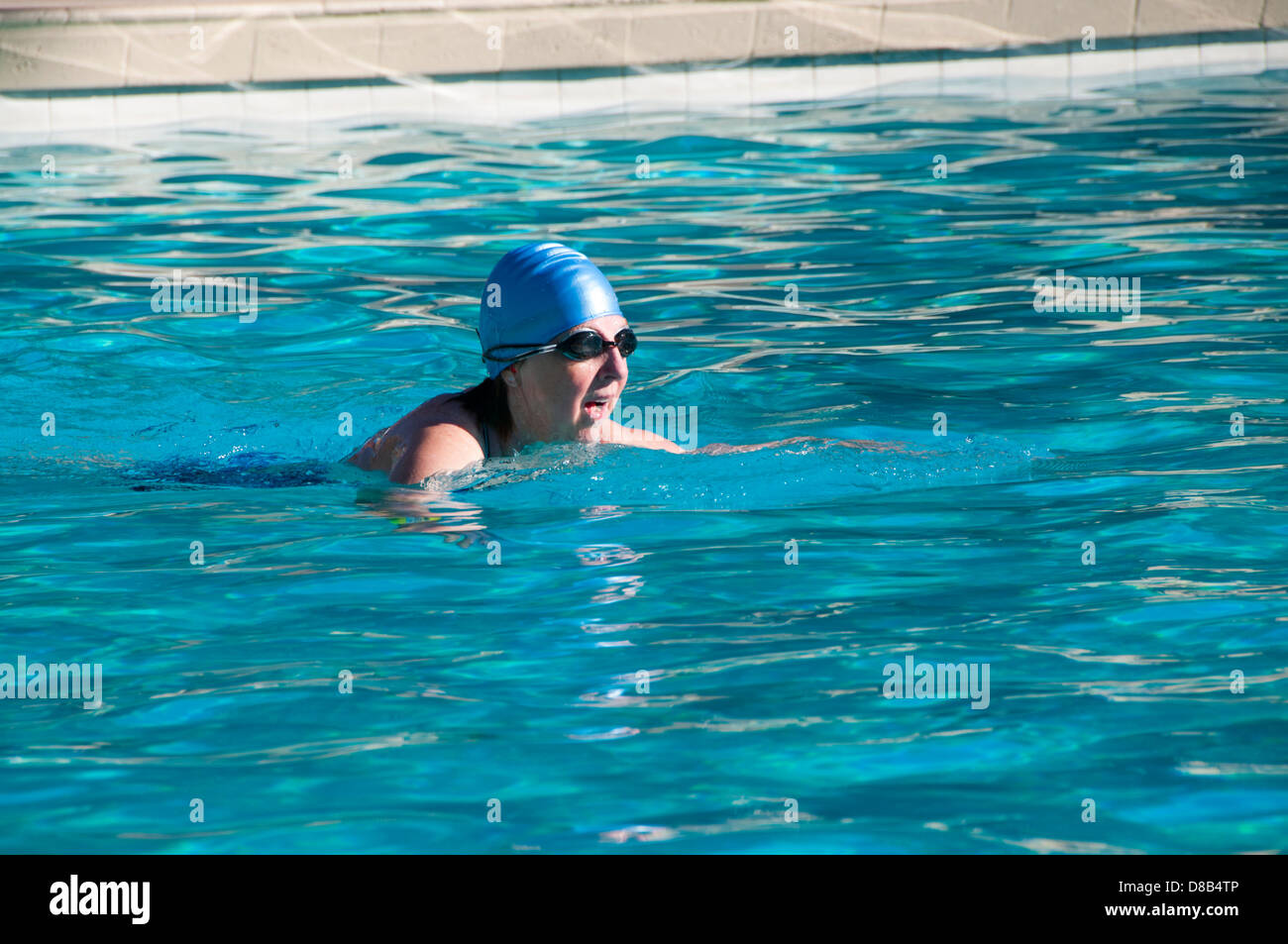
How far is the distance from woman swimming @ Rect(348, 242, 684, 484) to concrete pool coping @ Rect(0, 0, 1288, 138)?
9127 millimetres

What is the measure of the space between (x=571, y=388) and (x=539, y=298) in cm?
30

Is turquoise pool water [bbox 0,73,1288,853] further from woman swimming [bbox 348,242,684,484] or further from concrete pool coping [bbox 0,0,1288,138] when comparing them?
concrete pool coping [bbox 0,0,1288,138]

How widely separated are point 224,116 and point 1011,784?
1229cm

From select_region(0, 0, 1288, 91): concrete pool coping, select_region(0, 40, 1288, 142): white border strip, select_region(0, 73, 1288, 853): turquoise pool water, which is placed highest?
select_region(0, 0, 1288, 91): concrete pool coping

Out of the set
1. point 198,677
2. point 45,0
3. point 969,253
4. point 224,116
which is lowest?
point 198,677

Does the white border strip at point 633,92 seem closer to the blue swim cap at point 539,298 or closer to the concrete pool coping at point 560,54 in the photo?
the concrete pool coping at point 560,54

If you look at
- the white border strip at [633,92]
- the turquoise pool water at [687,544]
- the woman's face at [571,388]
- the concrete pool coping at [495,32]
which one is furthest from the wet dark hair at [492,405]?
the concrete pool coping at [495,32]

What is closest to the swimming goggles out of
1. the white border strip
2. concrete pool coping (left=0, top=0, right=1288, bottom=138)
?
the white border strip

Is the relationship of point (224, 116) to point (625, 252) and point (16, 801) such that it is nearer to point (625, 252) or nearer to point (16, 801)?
point (625, 252)

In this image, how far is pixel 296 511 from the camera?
527 centimetres

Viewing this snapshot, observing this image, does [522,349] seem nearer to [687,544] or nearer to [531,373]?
[531,373]

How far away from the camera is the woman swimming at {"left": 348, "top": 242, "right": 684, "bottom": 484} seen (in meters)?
5.30

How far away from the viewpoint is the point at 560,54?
48.2ft
